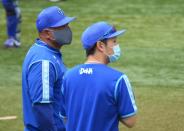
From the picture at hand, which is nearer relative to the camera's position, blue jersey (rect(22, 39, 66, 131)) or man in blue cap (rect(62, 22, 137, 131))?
man in blue cap (rect(62, 22, 137, 131))

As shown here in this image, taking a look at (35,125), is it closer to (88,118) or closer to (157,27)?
(88,118)

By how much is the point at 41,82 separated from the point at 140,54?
655 cm

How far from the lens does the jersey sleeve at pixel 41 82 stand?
463cm

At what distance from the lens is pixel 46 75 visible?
15.2 ft

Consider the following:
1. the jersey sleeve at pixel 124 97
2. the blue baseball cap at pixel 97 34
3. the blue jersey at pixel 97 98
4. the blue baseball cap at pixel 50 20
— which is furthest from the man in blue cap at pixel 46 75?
the jersey sleeve at pixel 124 97

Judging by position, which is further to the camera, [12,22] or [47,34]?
[12,22]

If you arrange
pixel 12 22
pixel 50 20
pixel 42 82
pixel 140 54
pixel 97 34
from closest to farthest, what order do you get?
pixel 97 34
pixel 42 82
pixel 50 20
pixel 140 54
pixel 12 22

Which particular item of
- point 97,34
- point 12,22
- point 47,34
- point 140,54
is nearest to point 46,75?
point 47,34

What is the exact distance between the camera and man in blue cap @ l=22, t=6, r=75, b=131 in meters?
4.65

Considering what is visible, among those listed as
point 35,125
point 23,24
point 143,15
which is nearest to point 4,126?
point 35,125

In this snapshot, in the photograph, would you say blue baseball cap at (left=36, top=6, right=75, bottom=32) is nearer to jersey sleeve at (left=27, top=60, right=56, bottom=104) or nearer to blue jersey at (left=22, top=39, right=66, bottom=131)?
blue jersey at (left=22, top=39, right=66, bottom=131)

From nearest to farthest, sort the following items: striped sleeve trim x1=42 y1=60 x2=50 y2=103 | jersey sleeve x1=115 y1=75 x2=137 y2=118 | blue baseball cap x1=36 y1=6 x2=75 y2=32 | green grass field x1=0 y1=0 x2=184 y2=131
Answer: jersey sleeve x1=115 y1=75 x2=137 y2=118
striped sleeve trim x1=42 y1=60 x2=50 y2=103
blue baseball cap x1=36 y1=6 x2=75 y2=32
green grass field x1=0 y1=0 x2=184 y2=131

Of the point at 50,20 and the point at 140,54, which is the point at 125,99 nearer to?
the point at 50,20

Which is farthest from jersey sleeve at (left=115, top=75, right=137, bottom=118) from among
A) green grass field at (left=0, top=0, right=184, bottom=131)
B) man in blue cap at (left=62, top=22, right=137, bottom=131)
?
green grass field at (left=0, top=0, right=184, bottom=131)
